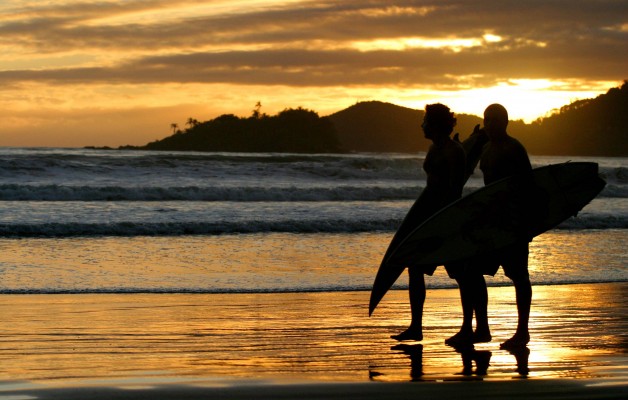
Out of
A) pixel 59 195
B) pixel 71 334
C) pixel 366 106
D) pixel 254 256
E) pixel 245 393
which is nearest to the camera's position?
pixel 245 393

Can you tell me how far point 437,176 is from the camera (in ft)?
21.1

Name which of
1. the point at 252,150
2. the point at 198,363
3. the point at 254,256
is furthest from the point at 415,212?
the point at 252,150

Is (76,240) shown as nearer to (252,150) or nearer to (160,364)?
(160,364)

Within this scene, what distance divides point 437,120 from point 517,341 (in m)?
1.57

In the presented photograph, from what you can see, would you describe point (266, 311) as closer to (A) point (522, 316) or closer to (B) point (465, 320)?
(B) point (465, 320)

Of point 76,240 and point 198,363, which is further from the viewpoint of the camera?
point 76,240

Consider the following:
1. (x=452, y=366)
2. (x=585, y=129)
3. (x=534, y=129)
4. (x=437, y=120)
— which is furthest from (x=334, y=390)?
(x=585, y=129)

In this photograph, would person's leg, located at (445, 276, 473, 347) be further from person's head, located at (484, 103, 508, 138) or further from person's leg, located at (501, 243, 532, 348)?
person's head, located at (484, 103, 508, 138)

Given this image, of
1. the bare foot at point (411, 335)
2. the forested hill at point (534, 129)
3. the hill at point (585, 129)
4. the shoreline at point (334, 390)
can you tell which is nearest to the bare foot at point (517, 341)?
the bare foot at point (411, 335)

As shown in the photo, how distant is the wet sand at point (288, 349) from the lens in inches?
195

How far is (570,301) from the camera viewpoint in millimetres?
8844

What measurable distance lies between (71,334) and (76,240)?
25.9 feet

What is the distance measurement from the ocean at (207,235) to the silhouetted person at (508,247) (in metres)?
3.48

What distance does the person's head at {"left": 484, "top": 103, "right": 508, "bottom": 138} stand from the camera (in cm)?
640
